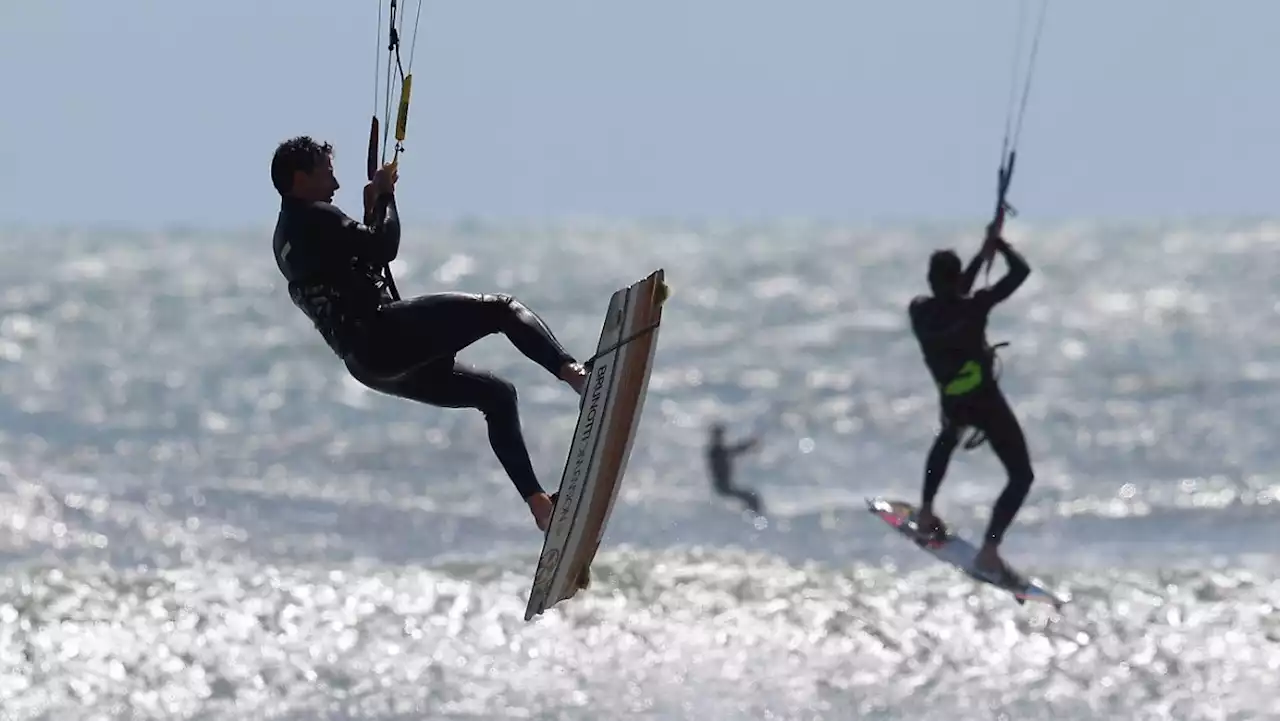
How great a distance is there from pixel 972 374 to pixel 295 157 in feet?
14.8

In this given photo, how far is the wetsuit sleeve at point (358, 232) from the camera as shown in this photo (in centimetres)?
739

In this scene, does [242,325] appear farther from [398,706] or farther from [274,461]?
[398,706]

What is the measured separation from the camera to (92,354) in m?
35.0

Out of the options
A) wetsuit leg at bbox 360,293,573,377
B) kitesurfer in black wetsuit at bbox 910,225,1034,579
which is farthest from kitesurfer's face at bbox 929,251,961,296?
wetsuit leg at bbox 360,293,573,377

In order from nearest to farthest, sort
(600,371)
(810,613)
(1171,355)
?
(600,371) < (810,613) < (1171,355)

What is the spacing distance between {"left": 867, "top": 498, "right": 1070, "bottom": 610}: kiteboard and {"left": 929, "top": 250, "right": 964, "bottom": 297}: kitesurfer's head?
5.98 ft

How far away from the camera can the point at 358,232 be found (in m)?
7.42

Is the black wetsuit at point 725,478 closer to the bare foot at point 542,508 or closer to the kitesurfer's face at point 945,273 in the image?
the kitesurfer's face at point 945,273

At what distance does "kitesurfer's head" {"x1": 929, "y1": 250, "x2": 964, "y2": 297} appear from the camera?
10.3 m

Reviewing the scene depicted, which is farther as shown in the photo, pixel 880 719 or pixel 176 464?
pixel 176 464

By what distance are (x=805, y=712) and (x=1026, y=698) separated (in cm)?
121

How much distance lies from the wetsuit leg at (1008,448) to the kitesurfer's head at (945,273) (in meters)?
0.69

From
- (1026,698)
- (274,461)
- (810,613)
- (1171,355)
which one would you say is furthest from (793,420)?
(1026,698)

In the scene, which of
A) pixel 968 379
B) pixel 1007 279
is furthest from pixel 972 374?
pixel 1007 279
